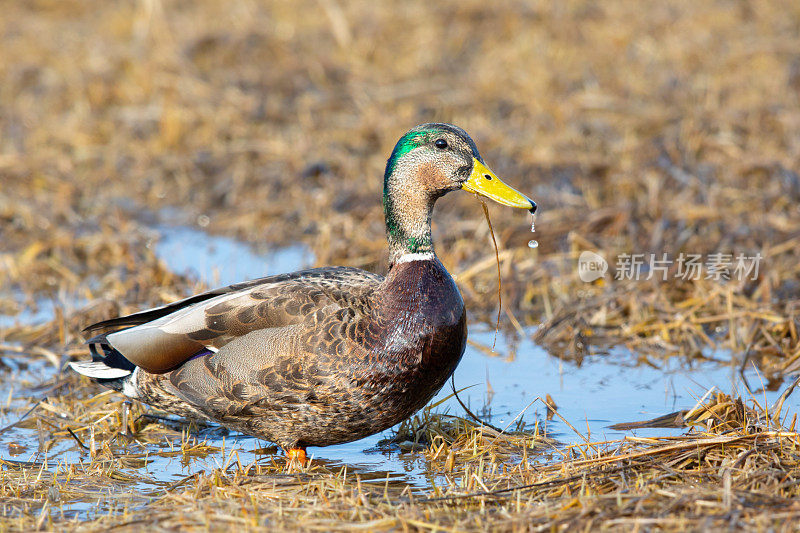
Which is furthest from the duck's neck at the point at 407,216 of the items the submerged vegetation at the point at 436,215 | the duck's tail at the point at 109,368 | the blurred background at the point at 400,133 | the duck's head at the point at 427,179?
the blurred background at the point at 400,133

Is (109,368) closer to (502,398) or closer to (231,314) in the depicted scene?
(231,314)

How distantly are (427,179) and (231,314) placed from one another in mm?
918

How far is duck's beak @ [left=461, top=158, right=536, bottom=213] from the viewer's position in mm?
4309

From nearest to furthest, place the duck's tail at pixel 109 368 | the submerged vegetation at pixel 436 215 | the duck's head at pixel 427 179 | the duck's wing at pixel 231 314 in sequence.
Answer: the submerged vegetation at pixel 436 215 → the duck's wing at pixel 231 314 → the duck's head at pixel 427 179 → the duck's tail at pixel 109 368

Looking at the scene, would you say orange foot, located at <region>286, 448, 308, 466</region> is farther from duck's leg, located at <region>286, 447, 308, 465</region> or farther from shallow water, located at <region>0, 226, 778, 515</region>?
shallow water, located at <region>0, 226, 778, 515</region>

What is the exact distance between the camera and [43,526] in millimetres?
3514

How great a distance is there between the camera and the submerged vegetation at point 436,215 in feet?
12.1

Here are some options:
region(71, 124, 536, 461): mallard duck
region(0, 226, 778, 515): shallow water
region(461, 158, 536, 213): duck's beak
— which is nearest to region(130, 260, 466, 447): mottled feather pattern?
region(71, 124, 536, 461): mallard duck

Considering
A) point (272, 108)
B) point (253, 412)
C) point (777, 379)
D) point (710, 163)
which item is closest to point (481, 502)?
point (253, 412)

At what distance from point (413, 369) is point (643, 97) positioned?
5901 mm

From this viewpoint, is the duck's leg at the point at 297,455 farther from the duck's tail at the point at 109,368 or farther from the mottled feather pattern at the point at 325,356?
the duck's tail at the point at 109,368

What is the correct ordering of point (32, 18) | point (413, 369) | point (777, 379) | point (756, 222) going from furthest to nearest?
point (32, 18)
point (756, 222)
point (777, 379)
point (413, 369)

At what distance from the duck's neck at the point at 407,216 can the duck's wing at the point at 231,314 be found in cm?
18

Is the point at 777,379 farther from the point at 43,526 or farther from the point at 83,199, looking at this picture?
the point at 83,199
